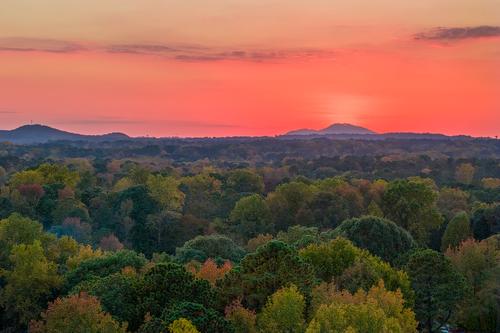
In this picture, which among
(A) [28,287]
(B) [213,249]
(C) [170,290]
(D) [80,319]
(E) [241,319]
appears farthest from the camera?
(B) [213,249]

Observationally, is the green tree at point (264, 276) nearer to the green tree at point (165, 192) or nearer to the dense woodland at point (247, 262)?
the dense woodland at point (247, 262)

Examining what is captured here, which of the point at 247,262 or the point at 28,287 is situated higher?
the point at 247,262

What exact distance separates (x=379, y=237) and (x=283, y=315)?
115 feet

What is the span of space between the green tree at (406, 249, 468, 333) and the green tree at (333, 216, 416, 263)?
15.4 m

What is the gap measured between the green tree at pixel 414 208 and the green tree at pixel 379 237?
19868 mm

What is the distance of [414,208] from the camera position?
89438 millimetres

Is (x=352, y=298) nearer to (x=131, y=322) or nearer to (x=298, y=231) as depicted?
(x=131, y=322)

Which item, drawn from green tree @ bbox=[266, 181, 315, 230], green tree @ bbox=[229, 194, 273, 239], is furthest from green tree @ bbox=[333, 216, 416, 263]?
green tree @ bbox=[266, 181, 315, 230]

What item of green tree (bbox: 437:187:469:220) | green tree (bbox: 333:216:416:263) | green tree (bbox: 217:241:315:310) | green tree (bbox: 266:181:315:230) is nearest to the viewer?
green tree (bbox: 217:241:315:310)

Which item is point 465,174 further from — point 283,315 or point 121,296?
point 283,315

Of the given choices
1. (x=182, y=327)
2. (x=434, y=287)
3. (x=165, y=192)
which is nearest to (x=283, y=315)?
(x=182, y=327)

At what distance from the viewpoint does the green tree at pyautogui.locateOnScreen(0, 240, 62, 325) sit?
5006cm

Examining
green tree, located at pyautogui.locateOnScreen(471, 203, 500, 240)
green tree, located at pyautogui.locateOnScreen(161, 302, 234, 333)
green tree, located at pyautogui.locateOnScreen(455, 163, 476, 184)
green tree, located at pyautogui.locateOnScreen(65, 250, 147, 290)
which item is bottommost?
green tree, located at pyautogui.locateOnScreen(455, 163, 476, 184)

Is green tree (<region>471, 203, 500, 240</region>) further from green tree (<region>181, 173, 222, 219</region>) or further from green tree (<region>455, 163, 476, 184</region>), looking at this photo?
green tree (<region>455, 163, 476, 184</region>)
